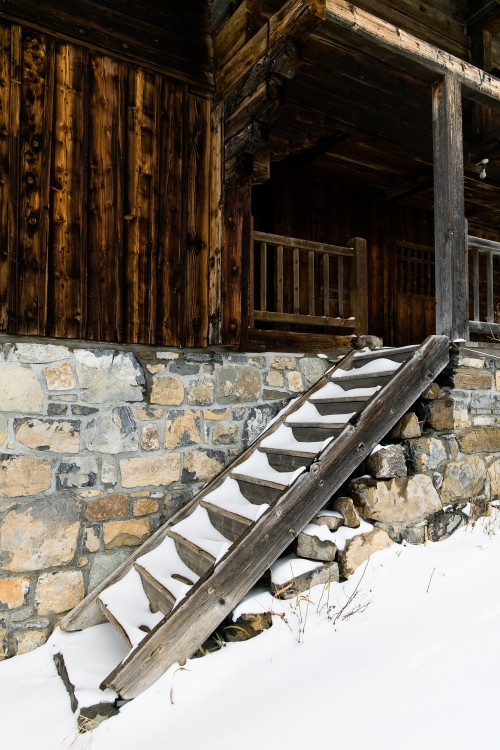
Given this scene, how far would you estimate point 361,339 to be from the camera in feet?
16.1

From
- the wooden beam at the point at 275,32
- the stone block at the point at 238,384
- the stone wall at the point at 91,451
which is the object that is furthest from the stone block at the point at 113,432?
the wooden beam at the point at 275,32

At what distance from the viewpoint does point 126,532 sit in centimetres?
377

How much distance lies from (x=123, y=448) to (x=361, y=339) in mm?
2390

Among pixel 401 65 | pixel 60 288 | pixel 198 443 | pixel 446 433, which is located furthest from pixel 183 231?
pixel 446 433

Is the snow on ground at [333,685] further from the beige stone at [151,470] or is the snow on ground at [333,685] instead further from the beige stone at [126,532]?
the beige stone at [151,470]

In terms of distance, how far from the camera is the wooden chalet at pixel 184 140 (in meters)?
3.56

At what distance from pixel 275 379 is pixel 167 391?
38.2 inches

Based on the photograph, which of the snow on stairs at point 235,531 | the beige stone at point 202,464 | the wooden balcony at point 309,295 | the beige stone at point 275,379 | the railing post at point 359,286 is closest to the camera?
the snow on stairs at point 235,531

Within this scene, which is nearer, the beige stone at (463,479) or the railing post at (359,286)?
the beige stone at (463,479)

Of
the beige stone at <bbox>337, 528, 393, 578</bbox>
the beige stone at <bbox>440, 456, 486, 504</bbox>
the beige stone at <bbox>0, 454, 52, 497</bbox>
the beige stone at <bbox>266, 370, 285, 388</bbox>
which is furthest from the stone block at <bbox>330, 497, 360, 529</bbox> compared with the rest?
the beige stone at <bbox>0, 454, 52, 497</bbox>

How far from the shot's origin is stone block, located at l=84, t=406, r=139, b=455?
3.69 m

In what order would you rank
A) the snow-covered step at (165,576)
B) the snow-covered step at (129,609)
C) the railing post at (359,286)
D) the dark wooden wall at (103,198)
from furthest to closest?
the railing post at (359,286) < the dark wooden wall at (103,198) < the snow-covered step at (165,576) < the snow-covered step at (129,609)

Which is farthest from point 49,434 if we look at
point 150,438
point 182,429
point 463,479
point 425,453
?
point 463,479

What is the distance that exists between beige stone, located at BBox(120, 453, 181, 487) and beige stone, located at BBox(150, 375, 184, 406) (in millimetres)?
400
